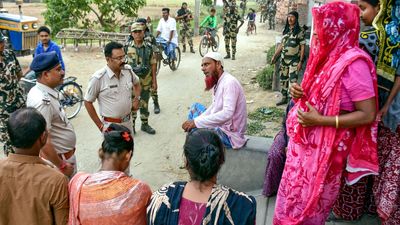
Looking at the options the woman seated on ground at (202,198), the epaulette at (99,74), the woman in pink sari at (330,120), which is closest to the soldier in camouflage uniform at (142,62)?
the epaulette at (99,74)

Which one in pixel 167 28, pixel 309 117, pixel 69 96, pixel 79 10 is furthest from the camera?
pixel 79 10

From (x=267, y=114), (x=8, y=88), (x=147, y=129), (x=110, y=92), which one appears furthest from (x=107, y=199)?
(x=267, y=114)

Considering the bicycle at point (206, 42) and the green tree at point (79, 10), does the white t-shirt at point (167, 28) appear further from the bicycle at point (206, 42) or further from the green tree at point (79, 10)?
the green tree at point (79, 10)

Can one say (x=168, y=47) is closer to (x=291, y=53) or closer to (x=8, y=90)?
(x=291, y=53)

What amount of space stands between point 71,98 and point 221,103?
4743 mm

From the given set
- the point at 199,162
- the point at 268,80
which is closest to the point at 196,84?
the point at 268,80

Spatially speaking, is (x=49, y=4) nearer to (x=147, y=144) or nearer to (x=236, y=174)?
(x=147, y=144)

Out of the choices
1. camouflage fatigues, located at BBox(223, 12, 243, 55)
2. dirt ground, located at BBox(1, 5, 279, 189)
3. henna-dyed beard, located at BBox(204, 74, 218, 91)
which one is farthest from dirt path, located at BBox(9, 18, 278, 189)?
henna-dyed beard, located at BBox(204, 74, 218, 91)

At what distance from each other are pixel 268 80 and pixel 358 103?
702 cm

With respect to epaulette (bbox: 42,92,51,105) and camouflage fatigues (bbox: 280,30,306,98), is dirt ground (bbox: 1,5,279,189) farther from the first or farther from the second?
epaulette (bbox: 42,92,51,105)

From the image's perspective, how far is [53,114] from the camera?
11.2ft

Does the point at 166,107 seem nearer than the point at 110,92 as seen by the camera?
No

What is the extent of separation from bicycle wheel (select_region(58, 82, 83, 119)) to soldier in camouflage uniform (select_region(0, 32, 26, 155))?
2481 millimetres

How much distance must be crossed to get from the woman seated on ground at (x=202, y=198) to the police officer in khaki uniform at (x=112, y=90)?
250cm
